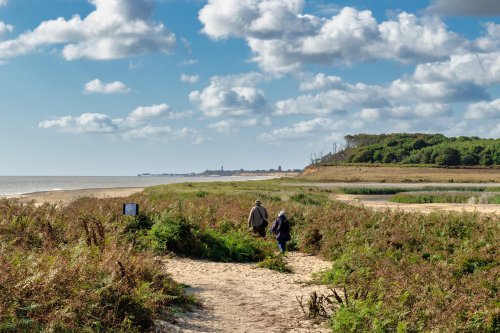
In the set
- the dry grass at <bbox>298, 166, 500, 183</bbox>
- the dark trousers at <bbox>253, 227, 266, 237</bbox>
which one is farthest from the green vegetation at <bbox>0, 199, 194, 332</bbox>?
the dry grass at <bbox>298, 166, 500, 183</bbox>

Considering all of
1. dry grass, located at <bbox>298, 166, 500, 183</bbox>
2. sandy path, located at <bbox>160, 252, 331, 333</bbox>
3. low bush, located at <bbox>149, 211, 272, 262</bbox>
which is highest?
dry grass, located at <bbox>298, 166, 500, 183</bbox>

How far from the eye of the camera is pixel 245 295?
13.4m

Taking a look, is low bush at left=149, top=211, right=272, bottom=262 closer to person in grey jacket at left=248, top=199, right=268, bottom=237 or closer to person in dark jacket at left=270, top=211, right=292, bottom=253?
person in dark jacket at left=270, top=211, right=292, bottom=253

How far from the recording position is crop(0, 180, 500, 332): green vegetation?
8852mm

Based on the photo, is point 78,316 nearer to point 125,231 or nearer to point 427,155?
point 125,231

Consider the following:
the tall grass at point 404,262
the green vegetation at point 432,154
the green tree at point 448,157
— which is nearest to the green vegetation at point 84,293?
the tall grass at point 404,262

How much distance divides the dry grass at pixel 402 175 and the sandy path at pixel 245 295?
92.7 metres

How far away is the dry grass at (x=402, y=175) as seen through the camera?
111 meters

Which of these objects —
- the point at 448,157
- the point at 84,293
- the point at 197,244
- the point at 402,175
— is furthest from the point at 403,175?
the point at 84,293

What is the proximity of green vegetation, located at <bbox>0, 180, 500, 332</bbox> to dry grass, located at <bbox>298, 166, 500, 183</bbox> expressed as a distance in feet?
289

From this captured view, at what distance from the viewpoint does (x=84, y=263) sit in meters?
9.84

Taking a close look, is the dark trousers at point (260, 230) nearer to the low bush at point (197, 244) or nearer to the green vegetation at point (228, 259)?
the green vegetation at point (228, 259)

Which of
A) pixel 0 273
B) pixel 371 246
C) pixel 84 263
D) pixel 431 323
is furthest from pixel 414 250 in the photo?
pixel 0 273

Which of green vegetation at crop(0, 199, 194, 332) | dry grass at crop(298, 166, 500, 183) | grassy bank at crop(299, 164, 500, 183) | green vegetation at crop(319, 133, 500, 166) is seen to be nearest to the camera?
green vegetation at crop(0, 199, 194, 332)
